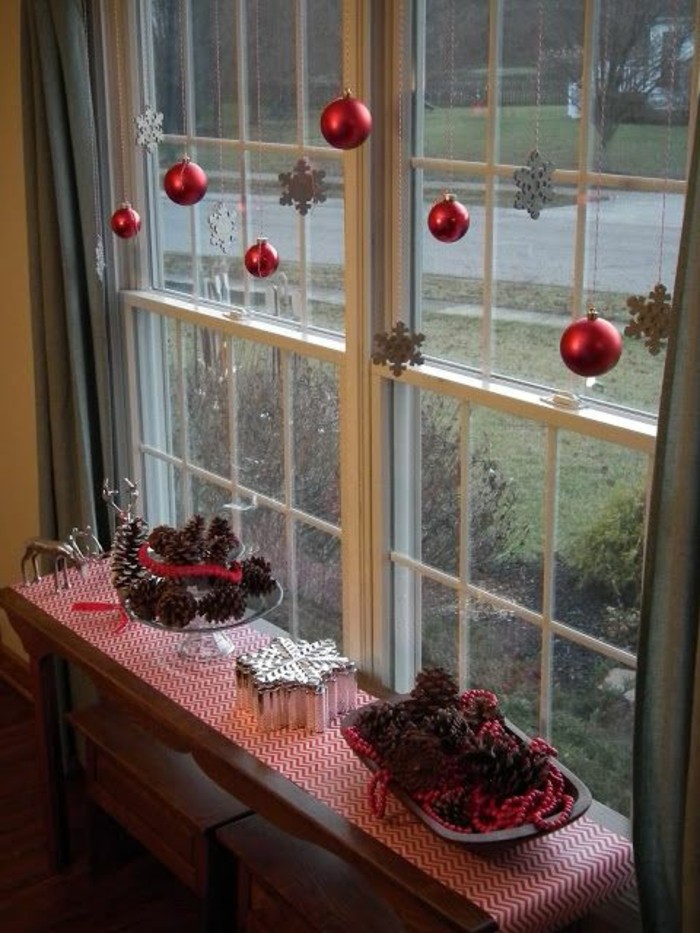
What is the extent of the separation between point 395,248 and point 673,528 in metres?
0.98

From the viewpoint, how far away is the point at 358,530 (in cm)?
297

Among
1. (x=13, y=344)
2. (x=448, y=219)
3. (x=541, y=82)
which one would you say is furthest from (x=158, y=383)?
(x=541, y=82)

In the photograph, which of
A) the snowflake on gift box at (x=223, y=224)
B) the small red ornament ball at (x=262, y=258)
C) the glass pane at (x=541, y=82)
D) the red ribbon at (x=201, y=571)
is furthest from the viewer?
the snowflake on gift box at (x=223, y=224)

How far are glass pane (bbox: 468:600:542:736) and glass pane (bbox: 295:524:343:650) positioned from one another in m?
0.44

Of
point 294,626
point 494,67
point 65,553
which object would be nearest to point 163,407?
point 65,553

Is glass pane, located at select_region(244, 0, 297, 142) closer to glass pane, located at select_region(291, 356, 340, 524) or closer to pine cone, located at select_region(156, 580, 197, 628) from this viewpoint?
glass pane, located at select_region(291, 356, 340, 524)

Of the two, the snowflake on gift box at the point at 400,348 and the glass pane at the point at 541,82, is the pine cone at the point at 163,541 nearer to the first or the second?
the snowflake on gift box at the point at 400,348

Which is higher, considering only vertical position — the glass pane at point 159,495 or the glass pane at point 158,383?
the glass pane at point 158,383

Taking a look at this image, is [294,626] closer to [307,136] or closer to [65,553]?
[65,553]

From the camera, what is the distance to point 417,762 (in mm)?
2336

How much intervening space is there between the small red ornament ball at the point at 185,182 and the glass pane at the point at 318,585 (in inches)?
32.2

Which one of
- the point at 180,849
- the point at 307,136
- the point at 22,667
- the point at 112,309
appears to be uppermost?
the point at 307,136

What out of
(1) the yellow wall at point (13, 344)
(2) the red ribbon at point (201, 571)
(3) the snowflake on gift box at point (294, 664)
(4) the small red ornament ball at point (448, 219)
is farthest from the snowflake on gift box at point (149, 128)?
(3) the snowflake on gift box at point (294, 664)

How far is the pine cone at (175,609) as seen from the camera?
2.89 m
